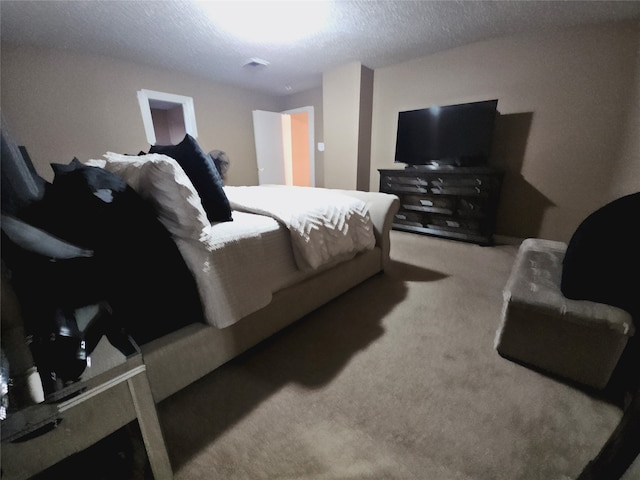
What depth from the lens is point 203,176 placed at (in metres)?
1.23

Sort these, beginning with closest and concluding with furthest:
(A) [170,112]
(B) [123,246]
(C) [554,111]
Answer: (B) [123,246]
(C) [554,111]
(A) [170,112]

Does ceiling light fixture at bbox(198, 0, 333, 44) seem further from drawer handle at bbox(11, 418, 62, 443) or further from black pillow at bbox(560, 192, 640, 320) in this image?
drawer handle at bbox(11, 418, 62, 443)

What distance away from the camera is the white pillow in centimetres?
98

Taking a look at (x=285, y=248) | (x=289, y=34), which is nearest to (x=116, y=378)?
(x=285, y=248)

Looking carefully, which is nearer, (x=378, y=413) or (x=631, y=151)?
(x=378, y=413)

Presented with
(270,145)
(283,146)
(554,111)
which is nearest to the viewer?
(554,111)

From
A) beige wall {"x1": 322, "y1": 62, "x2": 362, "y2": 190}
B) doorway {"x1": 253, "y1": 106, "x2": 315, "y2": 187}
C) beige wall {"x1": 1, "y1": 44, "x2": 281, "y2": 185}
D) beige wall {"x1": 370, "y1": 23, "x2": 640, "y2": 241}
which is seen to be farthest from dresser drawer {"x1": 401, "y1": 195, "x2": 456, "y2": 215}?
beige wall {"x1": 1, "y1": 44, "x2": 281, "y2": 185}

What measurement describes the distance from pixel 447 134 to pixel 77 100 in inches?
182

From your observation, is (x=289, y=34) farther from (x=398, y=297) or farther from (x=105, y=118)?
(x=398, y=297)

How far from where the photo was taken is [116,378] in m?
0.60

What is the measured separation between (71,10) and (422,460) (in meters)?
4.06

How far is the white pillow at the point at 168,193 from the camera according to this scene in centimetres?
98

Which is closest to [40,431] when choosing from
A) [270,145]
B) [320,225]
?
[320,225]

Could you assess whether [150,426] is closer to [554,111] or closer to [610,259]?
[610,259]
